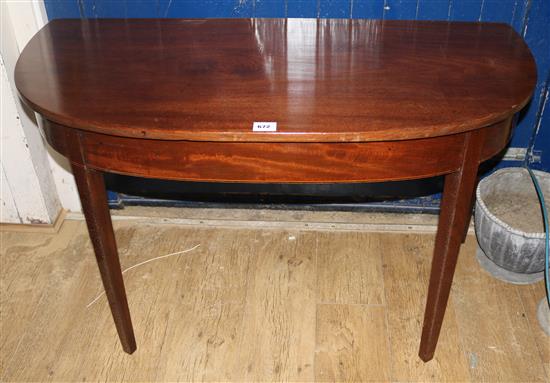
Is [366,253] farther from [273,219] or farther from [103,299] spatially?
[103,299]

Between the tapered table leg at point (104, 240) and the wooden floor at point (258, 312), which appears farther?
the wooden floor at point (258, 312)

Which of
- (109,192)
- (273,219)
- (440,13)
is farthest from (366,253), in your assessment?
(109,192)

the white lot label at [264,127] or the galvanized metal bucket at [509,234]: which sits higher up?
the white lot label at [264,127]

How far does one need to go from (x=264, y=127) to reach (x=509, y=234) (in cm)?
94

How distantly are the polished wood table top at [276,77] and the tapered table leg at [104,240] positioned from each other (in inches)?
7.5

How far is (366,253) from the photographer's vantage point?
198 cm

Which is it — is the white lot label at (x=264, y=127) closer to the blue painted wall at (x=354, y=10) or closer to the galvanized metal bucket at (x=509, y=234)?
the blue painted wall at (x=354, y=10)

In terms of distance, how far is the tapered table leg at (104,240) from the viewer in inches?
51.4

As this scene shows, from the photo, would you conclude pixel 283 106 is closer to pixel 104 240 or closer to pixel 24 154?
pixel 104 240

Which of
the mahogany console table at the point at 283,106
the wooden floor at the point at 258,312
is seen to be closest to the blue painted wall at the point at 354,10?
the mahogany console table at the point at 283,106

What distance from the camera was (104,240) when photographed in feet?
4.62

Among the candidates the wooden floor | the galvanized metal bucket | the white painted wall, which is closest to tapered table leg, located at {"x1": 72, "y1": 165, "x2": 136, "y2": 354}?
the wooden floor

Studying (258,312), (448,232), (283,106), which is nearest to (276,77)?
(283,106)

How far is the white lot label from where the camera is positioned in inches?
42.9
